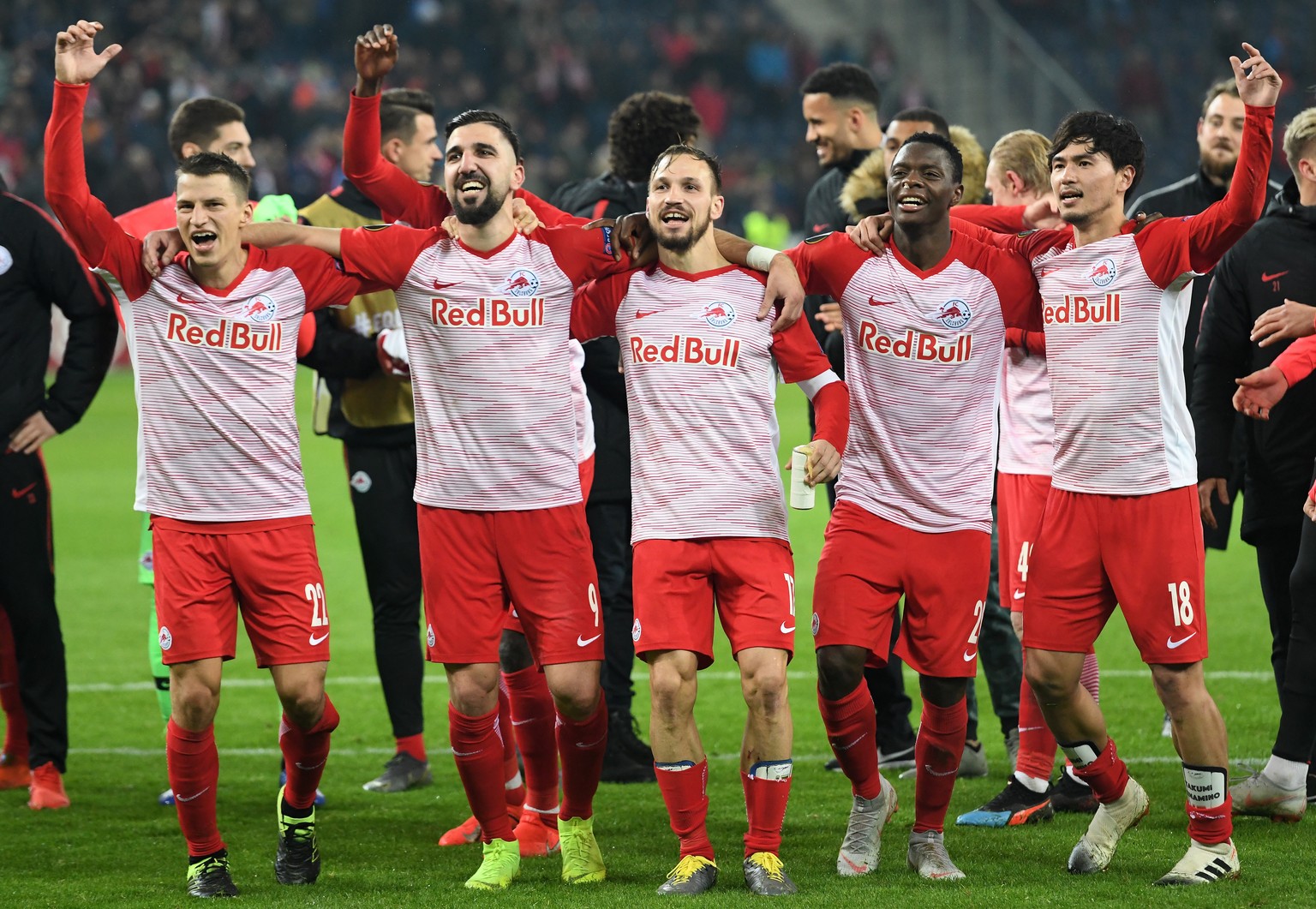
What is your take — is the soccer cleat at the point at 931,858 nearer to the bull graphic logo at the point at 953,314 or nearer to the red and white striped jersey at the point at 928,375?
the red and white striped jersey at the point at 928,375

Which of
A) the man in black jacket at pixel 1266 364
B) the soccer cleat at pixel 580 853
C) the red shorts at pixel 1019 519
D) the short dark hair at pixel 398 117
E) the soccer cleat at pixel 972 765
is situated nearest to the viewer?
the soccer cleat at pixel 580 853

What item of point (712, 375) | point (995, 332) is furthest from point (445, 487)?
point (995, 332)

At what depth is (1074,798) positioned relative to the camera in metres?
6.10

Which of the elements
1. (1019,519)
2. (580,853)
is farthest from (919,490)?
(580,853)

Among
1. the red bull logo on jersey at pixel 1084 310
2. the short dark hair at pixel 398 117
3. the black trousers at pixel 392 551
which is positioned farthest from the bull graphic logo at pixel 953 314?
the short dark hair at pixel 398 117

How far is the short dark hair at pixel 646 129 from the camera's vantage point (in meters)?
6.91

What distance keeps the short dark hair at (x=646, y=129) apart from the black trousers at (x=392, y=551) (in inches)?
60.7

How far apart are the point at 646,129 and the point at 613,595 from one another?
2008 millimetres

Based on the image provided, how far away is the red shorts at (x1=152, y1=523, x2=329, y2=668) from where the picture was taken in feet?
16.7

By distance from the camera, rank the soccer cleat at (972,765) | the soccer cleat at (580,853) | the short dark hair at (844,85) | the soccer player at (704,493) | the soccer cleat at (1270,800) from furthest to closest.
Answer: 1. the short dark hair at (844,85)
2. the soccer cleat at (972,765)
3. the soccer cleat at (1270,800)
4. the soccer cleat at (580,853)
5. the soccer player at (704,493)

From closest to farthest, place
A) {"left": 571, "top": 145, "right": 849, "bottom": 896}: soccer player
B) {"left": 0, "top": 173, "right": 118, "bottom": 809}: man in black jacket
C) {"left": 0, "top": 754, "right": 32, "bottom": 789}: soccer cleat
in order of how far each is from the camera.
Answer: {"left": 571, "top": 145, "right": 849, "bottom": 896}: soccer player → {"left": 0, "top": 173, "right": 118, "bottom": 809}: man in black jacket → {"left": 0, "top": 754, "right": 32, "bottom": 789}: soccer cleat

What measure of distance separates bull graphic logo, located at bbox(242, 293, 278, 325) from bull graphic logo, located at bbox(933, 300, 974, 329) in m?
2.14

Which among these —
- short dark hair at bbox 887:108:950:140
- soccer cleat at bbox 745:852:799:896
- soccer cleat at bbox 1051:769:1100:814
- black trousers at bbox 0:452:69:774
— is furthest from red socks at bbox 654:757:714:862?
short dark hair at bbox 887:108:950:140

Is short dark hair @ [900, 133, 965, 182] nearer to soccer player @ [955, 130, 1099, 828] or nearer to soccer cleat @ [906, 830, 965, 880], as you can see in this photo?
soccer player @ [955, 130, 1099, 828]
